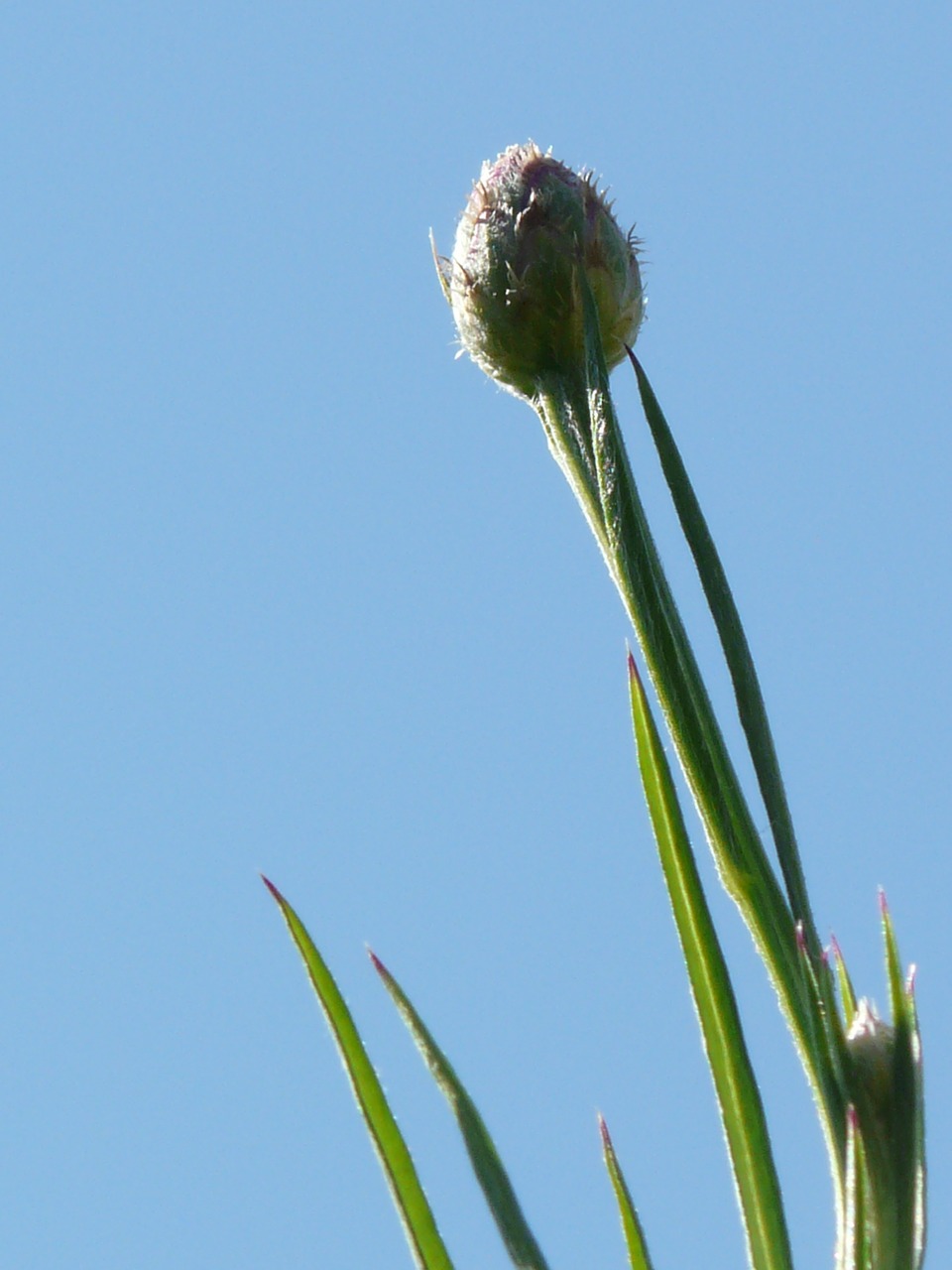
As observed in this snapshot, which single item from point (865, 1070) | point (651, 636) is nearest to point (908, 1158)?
point (865, 1070)

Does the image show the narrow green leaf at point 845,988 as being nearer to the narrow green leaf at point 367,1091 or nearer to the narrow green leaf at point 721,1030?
the narrow green leaf at point 721,1030

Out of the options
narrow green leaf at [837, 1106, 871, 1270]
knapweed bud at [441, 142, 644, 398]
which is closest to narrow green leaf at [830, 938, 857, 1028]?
narrow green leaf at [837, 1106, 871, 1270]

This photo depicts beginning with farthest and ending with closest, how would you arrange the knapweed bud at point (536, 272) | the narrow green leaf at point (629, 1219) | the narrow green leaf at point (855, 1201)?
the knapweed bud at point (536, 272), the narrow green leaf at point (629, 1219), the narrow green leaf at point (855, 1201)

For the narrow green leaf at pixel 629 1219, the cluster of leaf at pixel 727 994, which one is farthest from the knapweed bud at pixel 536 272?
the narrow green leaf at pixel 629 1219

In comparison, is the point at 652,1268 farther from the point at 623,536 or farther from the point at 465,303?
the point at 465,303

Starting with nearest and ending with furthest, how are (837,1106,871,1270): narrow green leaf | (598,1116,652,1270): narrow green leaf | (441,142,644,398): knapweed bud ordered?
(837,1106,871,1270): narrow green leaf < (598,1116,652,1270): narrow green leaf < (441,142,644,398): knapweed bud

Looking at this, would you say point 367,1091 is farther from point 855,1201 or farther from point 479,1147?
point 855,1201

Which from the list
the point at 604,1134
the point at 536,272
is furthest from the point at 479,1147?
the point at 536,272

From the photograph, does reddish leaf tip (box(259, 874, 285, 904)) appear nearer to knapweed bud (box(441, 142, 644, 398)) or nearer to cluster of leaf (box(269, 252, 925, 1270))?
cluster of leaf (box(269, 252, 925, 1270))
